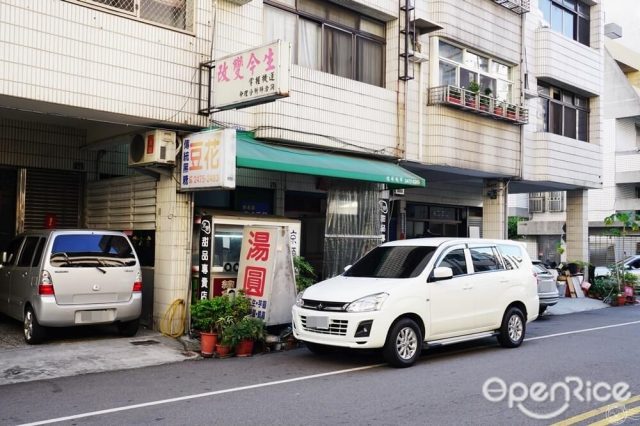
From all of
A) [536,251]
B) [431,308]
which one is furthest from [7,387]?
[536,251]

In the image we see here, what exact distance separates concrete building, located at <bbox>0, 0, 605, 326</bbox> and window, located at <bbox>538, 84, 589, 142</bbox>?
0.13 m

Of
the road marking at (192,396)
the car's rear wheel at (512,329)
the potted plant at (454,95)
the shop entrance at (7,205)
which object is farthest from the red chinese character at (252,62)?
the potted plant at (454,95)

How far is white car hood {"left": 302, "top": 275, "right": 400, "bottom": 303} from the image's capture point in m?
8.58

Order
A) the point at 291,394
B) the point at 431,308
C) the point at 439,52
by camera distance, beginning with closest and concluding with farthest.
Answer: the point at 291,394 → the point at 431,308 → the point at 439,52

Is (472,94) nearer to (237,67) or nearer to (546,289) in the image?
(546,289)

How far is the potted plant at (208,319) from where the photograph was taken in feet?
31.8

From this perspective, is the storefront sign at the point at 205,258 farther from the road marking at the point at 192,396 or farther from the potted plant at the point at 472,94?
the potted plant at the point at 472,94

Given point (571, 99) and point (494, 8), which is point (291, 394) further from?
point (571, 99)

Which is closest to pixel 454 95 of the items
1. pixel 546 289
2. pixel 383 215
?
pixel 383 215

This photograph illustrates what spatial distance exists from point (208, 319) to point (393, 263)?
3.06m

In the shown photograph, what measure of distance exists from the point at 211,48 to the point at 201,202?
12.5ft

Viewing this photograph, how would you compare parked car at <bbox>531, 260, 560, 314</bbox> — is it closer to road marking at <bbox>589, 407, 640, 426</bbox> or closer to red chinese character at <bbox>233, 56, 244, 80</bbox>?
road marking at <bbox>589, 407, 640, 426</bbox>

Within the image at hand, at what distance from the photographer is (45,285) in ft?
30.8

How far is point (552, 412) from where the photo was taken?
6410 millimetres
